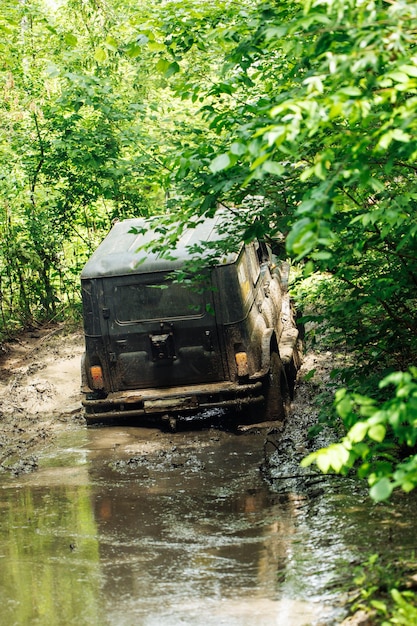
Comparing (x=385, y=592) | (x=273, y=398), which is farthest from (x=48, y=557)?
(x=273, y=398)

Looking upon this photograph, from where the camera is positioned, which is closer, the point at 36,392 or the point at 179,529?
the point at 179,529

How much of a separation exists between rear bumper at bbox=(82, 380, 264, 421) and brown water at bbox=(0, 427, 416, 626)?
607mm

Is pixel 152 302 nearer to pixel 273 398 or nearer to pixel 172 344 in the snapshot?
Result: pixel 172 344

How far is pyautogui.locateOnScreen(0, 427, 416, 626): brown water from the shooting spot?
3971 mm

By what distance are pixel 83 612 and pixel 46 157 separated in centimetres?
1088

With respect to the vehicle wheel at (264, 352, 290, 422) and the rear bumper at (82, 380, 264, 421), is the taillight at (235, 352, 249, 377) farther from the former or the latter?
the vehicle wheel at (264, 352, 290, 422)

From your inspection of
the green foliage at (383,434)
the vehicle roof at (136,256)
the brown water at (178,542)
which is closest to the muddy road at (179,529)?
the brown water at (178,542)

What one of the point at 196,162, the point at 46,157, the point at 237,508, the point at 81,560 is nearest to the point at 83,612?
the point at 81,560

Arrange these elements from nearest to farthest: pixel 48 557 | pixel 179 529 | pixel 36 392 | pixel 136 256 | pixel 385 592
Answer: pixel 385 592
pixel 48 557
pixel 179 529
pixel 136 256
pixel 36 392

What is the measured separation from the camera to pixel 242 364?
7965mm

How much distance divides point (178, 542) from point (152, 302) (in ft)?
11.6

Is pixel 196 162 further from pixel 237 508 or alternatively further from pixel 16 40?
pixel 16 40

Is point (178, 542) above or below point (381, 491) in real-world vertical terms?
below

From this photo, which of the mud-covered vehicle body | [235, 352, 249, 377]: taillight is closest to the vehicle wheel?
the mud-covered vehicle body
